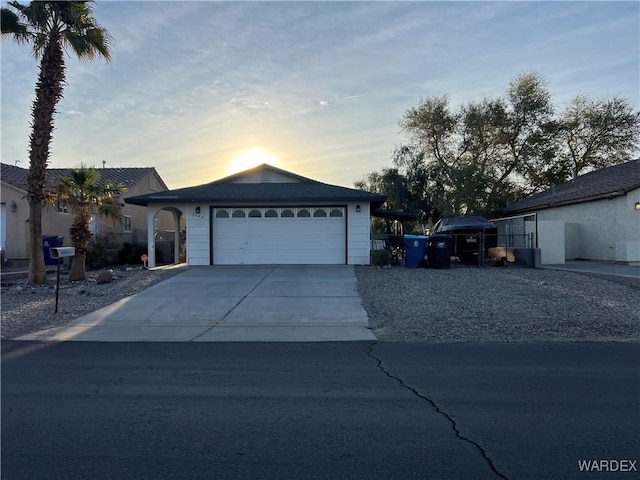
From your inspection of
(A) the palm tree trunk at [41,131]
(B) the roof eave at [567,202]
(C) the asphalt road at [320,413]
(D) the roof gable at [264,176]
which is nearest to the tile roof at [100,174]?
(D) the roof gable at [264,176]

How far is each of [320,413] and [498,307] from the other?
7.40m

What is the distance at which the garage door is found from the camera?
66.0 ft

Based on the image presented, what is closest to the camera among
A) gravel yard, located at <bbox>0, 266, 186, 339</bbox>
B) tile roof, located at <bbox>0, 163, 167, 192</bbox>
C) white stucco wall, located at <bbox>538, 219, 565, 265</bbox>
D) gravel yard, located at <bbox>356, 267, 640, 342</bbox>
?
gravel yard, located at <bbox>356, 267, 640, 342</bbox>

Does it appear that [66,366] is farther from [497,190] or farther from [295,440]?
[497,190]

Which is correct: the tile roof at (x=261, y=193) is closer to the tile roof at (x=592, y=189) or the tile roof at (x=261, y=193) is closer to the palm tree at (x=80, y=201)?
Answer: the palm tree at (x=80, y=201)

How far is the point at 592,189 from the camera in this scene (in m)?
24.2

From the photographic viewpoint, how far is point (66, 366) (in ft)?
23.4

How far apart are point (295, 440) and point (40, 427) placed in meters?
2.45

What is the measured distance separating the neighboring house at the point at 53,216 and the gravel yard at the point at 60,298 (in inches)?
183

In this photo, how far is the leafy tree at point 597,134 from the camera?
3500cm

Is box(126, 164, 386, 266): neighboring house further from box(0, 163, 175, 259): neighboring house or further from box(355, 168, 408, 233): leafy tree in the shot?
box(355, 168, 408, 233): leafy tree

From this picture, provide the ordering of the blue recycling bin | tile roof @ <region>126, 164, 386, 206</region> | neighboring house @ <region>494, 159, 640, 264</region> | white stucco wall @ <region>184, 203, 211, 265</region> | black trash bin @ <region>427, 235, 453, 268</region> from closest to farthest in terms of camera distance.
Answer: black trash bin @ <region>427, 235, 453, 268</region> < the blue recycling bin < tile roof @ <region>126, 164, 386, 206</region> < white stucco wall @ <region>184, 203, 211, 265</region> < neighboring house @ <region>494, 159, 640, 264</region>

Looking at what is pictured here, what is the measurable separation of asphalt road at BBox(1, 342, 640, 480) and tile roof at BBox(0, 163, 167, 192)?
21.5m

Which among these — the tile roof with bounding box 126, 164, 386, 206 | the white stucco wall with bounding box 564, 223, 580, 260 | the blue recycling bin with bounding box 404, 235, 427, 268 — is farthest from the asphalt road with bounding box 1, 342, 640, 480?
the white stucco wall with bounding box 564, 223, 580, 260
